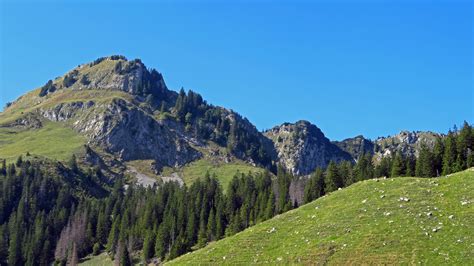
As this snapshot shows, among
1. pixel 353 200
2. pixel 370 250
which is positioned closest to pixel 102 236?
pixel 353 200

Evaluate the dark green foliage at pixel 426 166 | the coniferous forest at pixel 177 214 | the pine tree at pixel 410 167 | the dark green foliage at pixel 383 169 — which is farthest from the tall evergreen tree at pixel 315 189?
the dark green foliage at pixel 426 166

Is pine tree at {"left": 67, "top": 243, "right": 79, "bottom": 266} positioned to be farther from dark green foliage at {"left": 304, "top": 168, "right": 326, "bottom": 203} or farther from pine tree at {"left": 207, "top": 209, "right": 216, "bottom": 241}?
dark green foliage at {"left": 304, "top": 168, "right": 326, "bottom": 203}

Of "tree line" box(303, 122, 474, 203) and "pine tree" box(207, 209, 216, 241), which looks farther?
"pine tree" box(207, 209, 216, 241)

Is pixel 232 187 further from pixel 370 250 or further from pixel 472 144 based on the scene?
pixel 370 250

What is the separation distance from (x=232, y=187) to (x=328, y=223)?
10968cm

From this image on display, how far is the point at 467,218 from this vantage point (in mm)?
51062

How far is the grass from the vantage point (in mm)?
47688

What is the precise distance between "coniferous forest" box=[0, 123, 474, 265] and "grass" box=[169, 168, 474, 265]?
5010 cm

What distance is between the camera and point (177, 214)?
15738cm

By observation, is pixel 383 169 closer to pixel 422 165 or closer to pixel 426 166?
pixel 422 165

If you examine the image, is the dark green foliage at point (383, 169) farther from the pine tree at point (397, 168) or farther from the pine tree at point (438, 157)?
the pine tree at point (438, 157)

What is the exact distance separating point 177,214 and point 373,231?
110 m

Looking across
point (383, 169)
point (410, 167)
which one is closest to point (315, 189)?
point (383, 169)

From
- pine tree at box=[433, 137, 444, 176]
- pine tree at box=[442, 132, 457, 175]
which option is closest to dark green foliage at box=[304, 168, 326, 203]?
pine tree at box=[433, 137, 444, 176]
